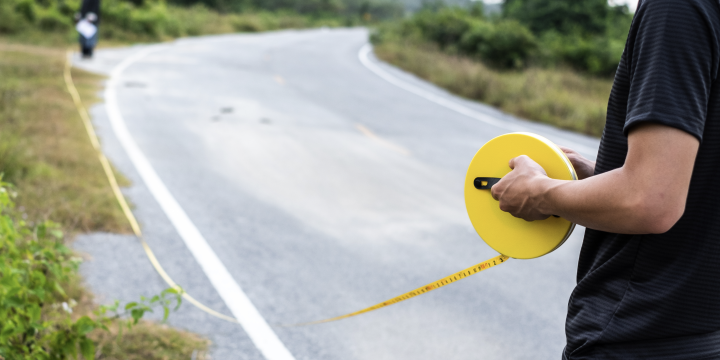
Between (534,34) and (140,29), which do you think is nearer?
(140,29)

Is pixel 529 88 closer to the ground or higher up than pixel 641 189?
closer to the ground

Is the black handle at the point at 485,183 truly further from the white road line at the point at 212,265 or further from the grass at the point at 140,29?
the grass at the point at 140,29

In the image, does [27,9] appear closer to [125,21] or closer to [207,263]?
[125,21]

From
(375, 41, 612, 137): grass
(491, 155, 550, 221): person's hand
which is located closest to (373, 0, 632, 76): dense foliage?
(375, 41, 612, 137): grass

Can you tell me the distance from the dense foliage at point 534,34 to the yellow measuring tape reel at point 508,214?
17.9 metres

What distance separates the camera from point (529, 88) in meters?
15.0

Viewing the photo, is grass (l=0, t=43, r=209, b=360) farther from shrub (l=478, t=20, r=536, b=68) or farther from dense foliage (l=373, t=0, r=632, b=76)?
dense foliage (l=373, t=0, r=632, b=76)

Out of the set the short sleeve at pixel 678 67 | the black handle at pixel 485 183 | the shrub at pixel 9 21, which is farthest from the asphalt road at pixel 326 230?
the shrub at pixel 9 21

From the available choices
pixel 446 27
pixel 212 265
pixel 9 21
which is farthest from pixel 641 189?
pixel 446 27

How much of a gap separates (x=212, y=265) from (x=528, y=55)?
16526 mm

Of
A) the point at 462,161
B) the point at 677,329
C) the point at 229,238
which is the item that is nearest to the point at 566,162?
the point at 677,329

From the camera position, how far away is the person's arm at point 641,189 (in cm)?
120

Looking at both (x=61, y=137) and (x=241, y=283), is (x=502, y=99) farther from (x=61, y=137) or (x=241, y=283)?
(x=241, y=283)

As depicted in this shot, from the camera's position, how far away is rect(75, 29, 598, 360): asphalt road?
3889 millimetres
